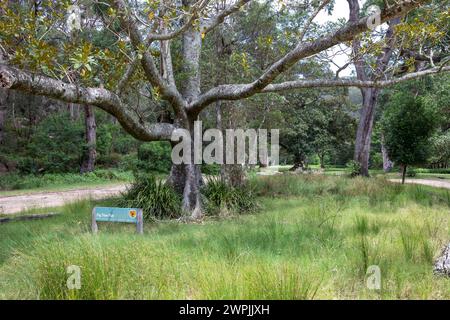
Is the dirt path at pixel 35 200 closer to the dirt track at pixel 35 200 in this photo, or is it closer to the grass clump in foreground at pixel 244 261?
the dirt track at pixel 35 200

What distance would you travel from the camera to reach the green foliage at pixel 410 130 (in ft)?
44.9

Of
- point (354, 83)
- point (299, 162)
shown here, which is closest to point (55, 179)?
point (354, 83)

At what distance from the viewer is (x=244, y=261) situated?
383 centimetres

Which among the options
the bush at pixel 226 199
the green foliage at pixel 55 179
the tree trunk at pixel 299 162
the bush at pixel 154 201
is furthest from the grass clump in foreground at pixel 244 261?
the tree trunk at pixel 299 162

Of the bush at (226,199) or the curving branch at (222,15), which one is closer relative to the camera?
the curving branch at (222,15)

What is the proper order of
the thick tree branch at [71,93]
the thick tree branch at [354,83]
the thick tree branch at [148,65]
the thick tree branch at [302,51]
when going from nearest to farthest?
the thick tree branch at [71,93] < the thick tree branch at [302,51] < the thick tree branch at [148,65] < the thick tree branch at [354,83]

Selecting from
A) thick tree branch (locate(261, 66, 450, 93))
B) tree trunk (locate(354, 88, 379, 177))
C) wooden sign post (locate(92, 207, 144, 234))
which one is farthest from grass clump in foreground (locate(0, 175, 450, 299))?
tree trunk (locate(354, 88, 379, 177))

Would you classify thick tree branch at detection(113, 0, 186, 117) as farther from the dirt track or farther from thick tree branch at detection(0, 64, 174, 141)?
the dirt track

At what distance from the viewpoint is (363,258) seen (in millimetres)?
4020

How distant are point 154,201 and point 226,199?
1.69 meters

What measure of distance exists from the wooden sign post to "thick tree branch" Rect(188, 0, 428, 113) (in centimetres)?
319

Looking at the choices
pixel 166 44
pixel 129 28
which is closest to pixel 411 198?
pixel 166 44

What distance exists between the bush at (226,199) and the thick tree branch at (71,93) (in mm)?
2048
